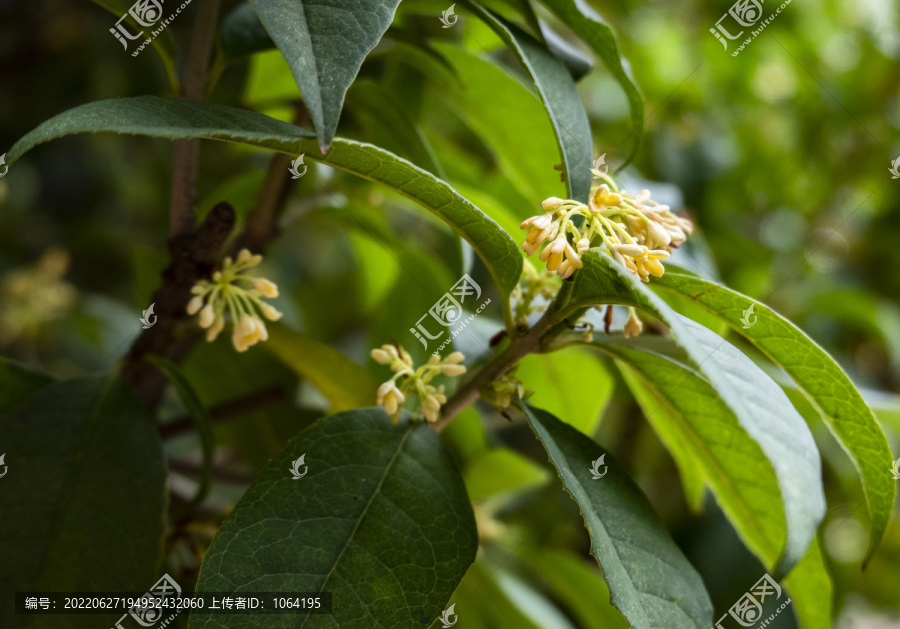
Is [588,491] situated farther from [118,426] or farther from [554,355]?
[118,426]

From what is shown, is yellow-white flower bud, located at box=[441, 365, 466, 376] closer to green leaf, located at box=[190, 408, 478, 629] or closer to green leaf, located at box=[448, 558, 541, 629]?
green leaf, located at box=[190, 408, 478, 629]

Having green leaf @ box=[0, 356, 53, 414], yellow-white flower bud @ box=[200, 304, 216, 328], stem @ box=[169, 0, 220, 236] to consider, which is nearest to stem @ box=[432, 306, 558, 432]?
yellow-white flower bud @ box=[200, 304, 216, 328]

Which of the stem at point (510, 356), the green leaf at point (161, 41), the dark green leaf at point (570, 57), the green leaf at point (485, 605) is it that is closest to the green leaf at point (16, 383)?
the green leaf at point (161, 41)

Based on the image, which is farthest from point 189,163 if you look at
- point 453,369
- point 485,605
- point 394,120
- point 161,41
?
point 485,605

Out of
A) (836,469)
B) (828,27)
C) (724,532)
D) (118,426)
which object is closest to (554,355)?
(118,426)

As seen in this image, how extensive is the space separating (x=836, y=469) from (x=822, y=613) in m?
1.15

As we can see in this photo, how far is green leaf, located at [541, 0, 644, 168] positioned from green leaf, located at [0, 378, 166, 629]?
62cm

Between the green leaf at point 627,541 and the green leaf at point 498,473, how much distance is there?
400 mm

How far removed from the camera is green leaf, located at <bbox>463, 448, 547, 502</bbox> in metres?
1.10

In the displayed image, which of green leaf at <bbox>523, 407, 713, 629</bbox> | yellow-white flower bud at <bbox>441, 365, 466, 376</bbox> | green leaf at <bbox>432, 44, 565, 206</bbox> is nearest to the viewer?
green leaf at <bbox>523, 407, 713, 629</bbox>

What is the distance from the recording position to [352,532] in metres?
0.61

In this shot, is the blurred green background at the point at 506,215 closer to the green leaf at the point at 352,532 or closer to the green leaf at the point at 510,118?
the green leaf at the point at 510,118

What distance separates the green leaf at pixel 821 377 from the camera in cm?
59

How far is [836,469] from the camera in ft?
5.72
